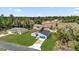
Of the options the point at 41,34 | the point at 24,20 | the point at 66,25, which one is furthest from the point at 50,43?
the point at 24,20

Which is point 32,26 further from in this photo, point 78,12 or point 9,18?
point 78,12

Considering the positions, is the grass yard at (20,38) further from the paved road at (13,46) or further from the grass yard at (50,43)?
the grass yard at (50,43)

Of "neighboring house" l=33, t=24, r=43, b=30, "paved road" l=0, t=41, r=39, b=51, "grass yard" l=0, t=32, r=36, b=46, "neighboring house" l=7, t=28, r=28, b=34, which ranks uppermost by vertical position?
"neighboring house" l=33, t=24, r=43, b=30

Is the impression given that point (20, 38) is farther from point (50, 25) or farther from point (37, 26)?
point (50, 25)

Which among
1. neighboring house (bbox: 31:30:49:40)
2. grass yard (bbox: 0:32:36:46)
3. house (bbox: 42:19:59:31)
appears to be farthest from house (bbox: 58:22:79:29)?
grass yard (bbox: 0:32:36:46)

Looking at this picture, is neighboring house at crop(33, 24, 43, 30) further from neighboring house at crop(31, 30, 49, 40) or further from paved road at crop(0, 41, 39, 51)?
paved road at crop(0, 41, 39, 51)
